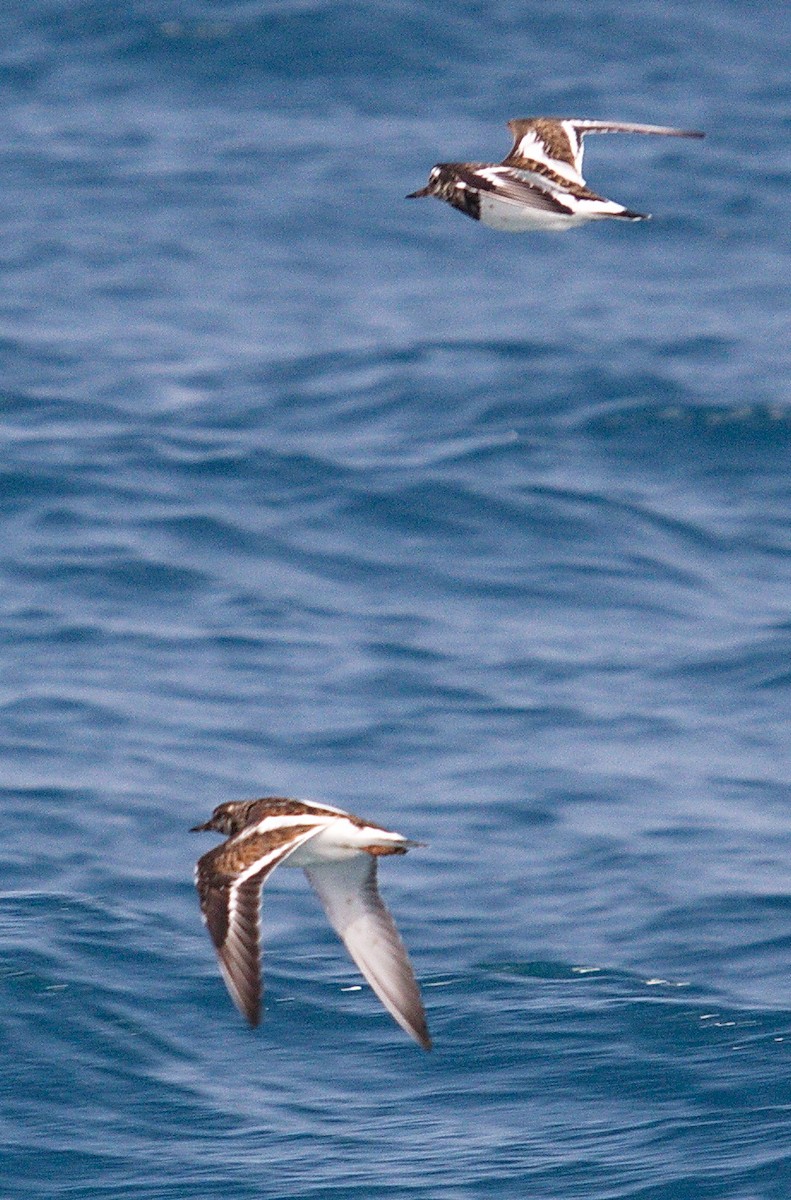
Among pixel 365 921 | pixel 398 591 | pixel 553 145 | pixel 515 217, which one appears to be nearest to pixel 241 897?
pixel 365 921

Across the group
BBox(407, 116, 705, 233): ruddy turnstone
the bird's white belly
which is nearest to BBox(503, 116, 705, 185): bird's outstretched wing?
BBox(407, 116, 705, 233): ruddy turnstone

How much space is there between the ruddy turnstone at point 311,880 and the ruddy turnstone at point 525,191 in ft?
12.2

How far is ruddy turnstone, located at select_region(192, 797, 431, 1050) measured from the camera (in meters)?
10.1

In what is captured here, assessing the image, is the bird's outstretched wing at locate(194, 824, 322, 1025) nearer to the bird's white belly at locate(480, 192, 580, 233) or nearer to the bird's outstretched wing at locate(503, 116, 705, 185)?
the bird's white belly at locate(480, 192, 580, 233)

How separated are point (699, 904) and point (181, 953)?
11.7 feet

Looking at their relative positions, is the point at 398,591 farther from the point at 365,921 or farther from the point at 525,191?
the point at 365,921

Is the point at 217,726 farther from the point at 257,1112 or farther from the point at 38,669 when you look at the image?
the point at 257,1112

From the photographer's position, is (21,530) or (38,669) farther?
(21,530)

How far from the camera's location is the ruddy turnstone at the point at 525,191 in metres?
13.0

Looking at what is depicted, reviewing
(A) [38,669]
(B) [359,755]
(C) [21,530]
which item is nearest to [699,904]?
(B) [359,755]

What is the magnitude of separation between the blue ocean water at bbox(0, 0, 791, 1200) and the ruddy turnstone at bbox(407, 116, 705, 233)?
4.94m

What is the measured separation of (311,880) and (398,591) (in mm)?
7716

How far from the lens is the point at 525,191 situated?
43.4ft

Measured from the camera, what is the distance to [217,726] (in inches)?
704
